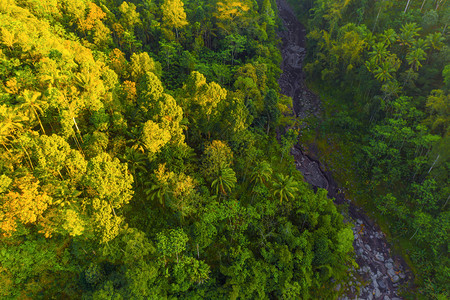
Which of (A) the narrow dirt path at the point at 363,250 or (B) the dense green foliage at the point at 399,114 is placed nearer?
(A) the narrow dirt path at the point at 363,250

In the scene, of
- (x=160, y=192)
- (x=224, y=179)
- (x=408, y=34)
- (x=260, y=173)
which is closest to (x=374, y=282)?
(x=260, y=173)

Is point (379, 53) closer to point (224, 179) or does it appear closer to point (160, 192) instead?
point (224, 179)

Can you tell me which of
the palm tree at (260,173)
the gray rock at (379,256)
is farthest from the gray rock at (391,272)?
the palm tree at (260,173)

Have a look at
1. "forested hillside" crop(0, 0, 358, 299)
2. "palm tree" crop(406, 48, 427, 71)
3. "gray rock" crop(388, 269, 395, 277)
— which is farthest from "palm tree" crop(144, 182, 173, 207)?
"palm tree" crop(406, 48, 427, 71)

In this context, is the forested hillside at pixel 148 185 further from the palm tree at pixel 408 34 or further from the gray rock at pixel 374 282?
the palm tree at pixel 408 34

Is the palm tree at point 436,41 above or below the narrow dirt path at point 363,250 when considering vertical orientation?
above

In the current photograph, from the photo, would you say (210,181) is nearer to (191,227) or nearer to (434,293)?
(191,227)

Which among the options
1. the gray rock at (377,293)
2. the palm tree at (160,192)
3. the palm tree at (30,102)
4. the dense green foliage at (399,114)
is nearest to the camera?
the palm tree at (30,102)
